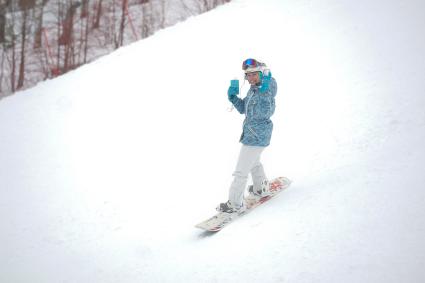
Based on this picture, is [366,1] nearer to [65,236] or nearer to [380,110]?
[380,110]

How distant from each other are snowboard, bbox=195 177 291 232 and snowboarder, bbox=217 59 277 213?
9 centimetres

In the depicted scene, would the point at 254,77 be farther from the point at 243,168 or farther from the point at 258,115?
the point at 243,168

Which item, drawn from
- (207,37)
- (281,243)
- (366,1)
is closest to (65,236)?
(281,243)

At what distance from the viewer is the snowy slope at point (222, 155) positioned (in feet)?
12.9

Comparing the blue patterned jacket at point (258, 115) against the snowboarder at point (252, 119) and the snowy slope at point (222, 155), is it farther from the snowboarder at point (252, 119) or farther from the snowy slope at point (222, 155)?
the snowy slope at point (222, 155)

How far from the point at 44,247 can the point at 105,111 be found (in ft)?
16.4

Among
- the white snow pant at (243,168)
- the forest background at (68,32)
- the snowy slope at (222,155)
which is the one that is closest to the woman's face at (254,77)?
the white snow pant at (243,168)

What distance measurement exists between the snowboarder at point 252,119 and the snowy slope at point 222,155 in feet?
1.34

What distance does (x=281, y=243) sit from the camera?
3998 millimetres

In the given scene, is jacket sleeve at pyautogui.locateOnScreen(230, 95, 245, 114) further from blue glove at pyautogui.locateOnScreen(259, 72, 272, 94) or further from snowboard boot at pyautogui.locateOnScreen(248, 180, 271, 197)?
snowboard boot at pyautogui.locateOnScreen(248, 180, 271, 197)

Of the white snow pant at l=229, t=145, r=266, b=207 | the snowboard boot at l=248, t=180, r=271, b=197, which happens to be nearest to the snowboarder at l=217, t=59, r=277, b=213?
the white snow pant at l=229, t=145, r=266, b=207

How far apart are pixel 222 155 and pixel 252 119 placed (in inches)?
110

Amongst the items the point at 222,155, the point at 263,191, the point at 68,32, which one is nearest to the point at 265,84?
the point at 263,191

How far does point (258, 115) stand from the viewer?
4.90 metres
